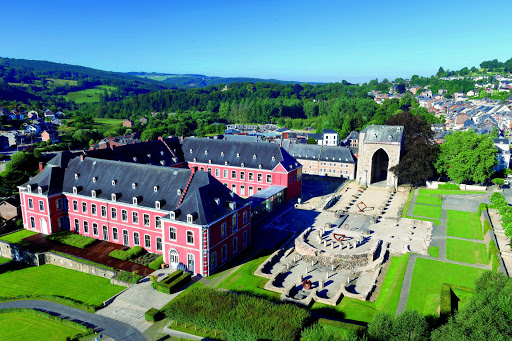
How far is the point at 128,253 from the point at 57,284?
7795mm

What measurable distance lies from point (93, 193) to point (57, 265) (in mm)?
9610

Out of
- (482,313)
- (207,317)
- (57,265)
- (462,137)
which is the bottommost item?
(57,265)

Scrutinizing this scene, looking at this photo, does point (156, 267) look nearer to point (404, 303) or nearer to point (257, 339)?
point (257, 339)

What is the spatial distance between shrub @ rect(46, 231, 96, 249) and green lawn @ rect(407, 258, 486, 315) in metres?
37.9

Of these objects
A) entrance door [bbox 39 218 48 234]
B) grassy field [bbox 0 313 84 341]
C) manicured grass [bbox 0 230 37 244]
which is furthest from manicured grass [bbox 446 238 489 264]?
manicured grass [bbox 0 230 37 244]

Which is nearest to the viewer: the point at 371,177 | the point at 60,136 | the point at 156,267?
the point at 156,267

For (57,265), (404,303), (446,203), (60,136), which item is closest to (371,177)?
(446,203)

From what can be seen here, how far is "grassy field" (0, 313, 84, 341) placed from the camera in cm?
3092

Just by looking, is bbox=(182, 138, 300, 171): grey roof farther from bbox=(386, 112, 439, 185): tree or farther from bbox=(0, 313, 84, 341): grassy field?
bbox=(0, 313, 84, 341): grassy field

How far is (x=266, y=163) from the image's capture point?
66.8m

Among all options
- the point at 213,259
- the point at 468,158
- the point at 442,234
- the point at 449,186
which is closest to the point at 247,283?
the point at 213,259

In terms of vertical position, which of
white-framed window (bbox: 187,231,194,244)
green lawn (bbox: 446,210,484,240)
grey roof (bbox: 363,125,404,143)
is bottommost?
green lawn (bbox: 446,210,484,240)

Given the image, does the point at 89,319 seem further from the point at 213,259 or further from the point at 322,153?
the point at 322,153

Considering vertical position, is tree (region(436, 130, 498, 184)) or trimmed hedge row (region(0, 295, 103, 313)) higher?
tree (region(436, 130, 498, 184))
